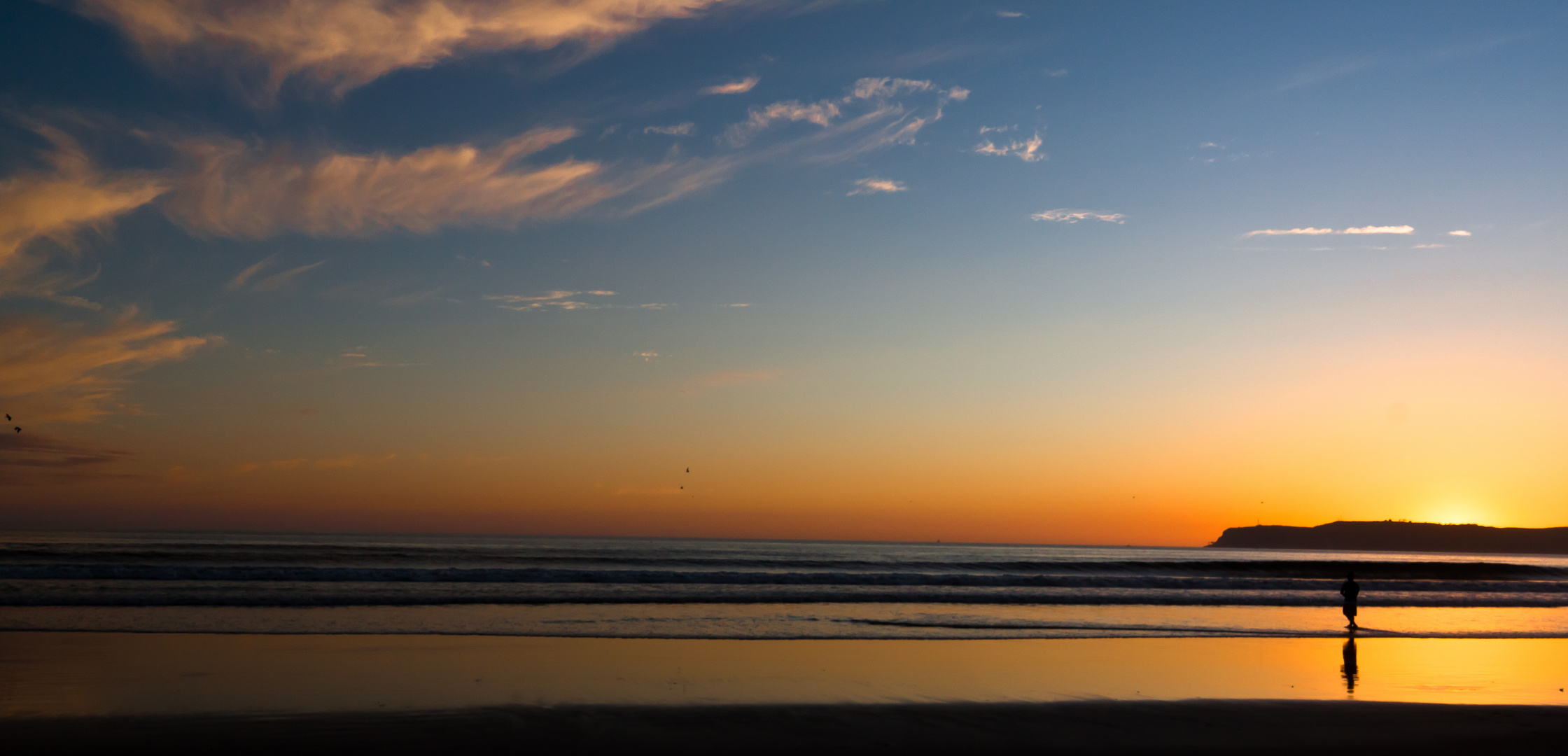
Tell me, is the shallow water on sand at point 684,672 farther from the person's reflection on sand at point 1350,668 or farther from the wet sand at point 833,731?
the wet sand at point 833,731

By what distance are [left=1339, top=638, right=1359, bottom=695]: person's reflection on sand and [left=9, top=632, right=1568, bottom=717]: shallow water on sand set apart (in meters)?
0.07

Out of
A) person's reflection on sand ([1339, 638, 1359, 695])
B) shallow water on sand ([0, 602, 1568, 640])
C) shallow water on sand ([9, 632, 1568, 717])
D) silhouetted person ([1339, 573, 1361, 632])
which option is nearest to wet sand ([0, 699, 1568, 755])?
shallow water on sand ([9, 632, 1568, 717])

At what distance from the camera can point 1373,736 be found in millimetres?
9938

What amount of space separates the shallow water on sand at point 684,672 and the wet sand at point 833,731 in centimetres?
60

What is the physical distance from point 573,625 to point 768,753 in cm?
1055

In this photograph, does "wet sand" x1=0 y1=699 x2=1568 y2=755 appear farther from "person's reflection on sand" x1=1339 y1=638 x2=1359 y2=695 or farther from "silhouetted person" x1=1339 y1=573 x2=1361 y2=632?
"silhouetted person" x1=1339 y1=573 x2=1361 y2=632

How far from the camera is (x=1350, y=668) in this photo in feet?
48.6

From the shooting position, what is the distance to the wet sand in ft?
28.8

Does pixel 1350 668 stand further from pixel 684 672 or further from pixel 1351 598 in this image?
pixel 684 672

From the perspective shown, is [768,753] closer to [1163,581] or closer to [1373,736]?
[1373,736]

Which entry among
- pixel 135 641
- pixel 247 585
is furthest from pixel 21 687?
pixel 247 585

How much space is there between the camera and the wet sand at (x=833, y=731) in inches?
346

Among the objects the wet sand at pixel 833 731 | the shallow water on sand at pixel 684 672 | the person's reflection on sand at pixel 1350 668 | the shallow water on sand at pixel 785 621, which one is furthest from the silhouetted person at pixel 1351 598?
the wet sand at pixel 833 731

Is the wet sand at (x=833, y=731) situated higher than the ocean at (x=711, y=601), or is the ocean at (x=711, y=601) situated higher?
the wet sand at (x=833, y=731)
